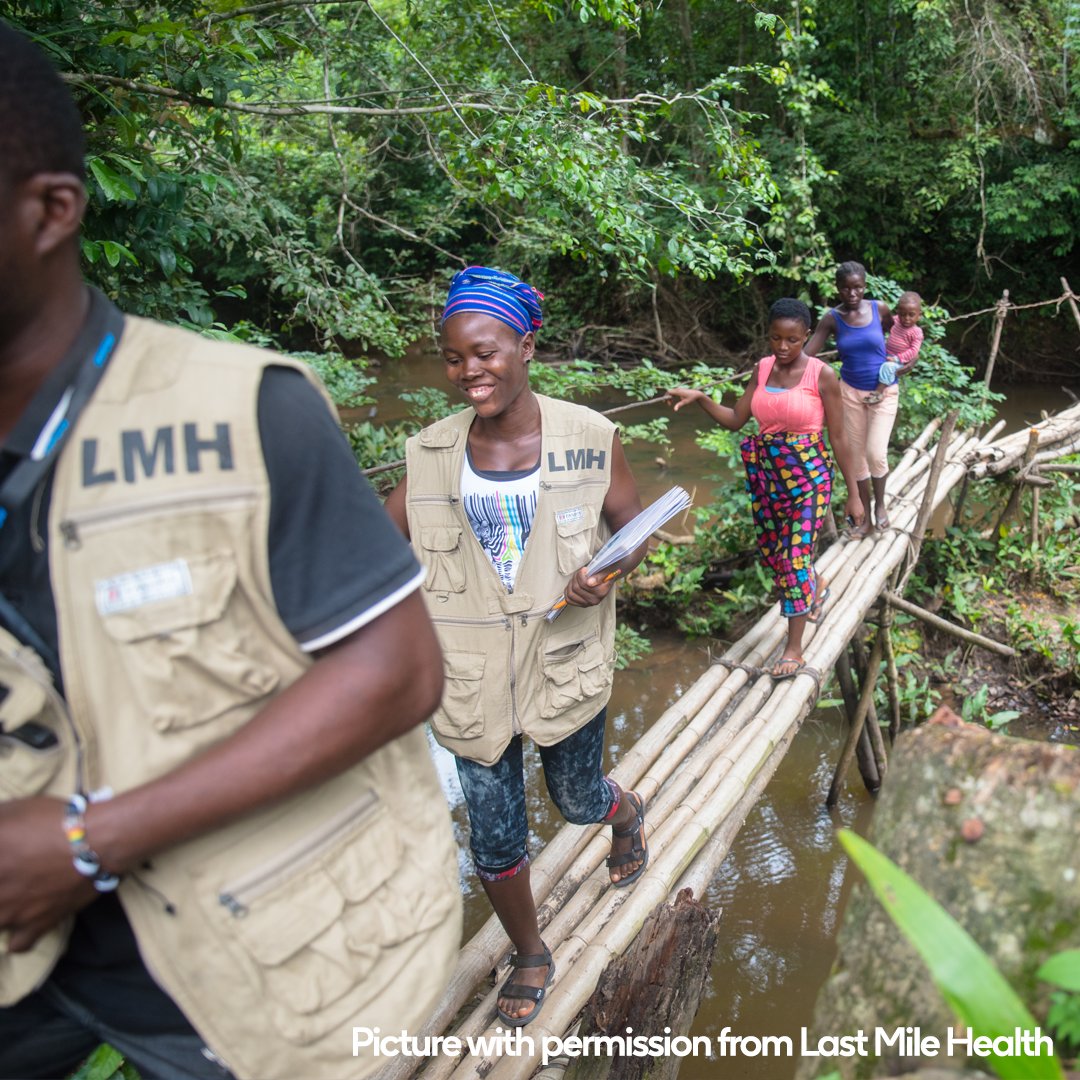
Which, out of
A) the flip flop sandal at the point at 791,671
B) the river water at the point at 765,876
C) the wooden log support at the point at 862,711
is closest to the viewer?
the river water at the point at 765,876

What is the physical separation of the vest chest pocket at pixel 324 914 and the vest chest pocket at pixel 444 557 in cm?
108

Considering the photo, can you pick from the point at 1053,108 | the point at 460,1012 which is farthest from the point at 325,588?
the point at 1053,108

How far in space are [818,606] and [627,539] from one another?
224cm

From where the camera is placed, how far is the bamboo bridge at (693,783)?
7.16ft

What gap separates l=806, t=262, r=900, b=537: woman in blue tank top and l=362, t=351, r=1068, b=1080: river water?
1086 millimetres

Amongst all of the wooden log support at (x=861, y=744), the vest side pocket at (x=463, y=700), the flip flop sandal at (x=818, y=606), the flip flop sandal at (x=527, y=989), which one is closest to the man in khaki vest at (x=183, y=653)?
the vest side pocket at (x=463, y=700)

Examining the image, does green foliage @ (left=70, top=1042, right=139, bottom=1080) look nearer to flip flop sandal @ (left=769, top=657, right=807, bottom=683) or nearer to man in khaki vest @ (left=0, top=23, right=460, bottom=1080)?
man in khaki vest @ (left=0, top=23, right=460, bottom=1080)

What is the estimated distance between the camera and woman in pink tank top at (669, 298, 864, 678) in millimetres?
3562

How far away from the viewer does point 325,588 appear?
0.89m

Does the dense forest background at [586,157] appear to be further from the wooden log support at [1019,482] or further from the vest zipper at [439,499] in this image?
the wooden log support at [1019,482]

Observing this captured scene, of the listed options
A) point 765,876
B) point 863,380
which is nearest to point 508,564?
point 765,876

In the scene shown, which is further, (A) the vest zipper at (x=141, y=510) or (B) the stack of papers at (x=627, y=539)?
(B) the stack of papers at (x=627, y=539)

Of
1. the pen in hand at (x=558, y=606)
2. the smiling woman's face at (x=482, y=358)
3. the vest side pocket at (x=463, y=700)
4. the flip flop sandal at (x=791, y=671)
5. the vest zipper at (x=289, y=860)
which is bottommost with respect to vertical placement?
the flip flop sandal at (x=791, y=671)

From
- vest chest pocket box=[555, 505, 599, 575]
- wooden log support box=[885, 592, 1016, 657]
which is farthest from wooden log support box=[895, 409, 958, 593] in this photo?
vest chest pocket box=[555, 505, 599, 575]
